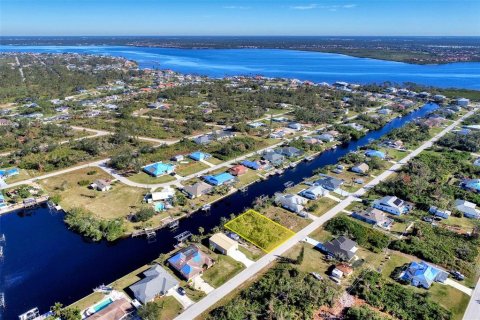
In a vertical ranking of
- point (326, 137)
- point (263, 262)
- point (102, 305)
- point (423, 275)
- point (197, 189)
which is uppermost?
point (326, 137)

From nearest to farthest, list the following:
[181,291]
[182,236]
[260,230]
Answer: [181,291] < [182,236] < [260,230]

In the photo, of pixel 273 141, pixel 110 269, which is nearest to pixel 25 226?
pixel 110 269

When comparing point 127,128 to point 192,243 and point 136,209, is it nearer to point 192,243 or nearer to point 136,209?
point 136,209

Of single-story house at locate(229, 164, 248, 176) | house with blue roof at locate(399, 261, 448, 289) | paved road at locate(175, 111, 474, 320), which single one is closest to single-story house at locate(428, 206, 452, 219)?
paved road at locate(175, 111, 474, 320)

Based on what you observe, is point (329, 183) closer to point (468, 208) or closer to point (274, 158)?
point (274, 158)

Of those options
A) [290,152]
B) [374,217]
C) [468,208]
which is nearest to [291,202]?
[374,217]

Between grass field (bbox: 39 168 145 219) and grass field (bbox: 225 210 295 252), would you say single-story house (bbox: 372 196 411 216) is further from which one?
grass field (bbox: 39 168 145 219)
